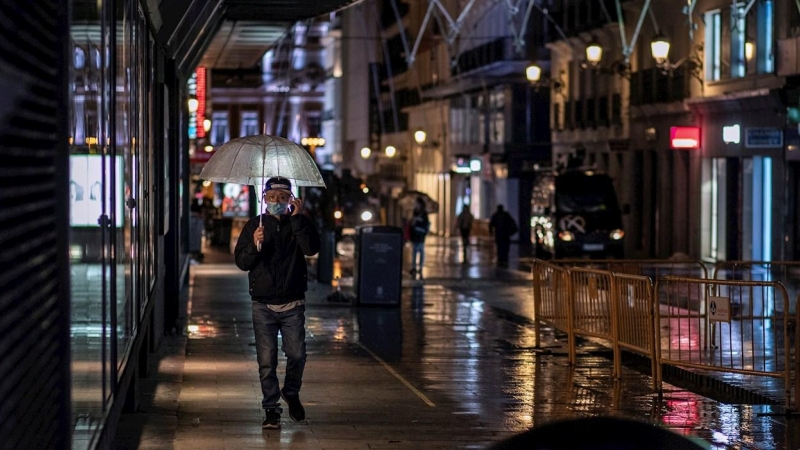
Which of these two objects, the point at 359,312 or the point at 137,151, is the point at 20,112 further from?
the point at 359,312

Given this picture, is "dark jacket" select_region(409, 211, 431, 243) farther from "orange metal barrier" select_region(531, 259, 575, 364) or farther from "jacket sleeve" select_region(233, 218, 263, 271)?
"jacket sleeve" select_region(233, 218, 263, 271)

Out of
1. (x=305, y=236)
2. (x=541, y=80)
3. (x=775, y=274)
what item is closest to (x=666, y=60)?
(x=775, y=274)

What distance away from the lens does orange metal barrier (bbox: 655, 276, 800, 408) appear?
A: 1308 cm

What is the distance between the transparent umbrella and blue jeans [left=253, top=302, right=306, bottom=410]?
118 cm

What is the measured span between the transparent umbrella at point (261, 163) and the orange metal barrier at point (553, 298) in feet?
16.5

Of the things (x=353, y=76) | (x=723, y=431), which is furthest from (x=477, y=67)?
(x=723, y=431)

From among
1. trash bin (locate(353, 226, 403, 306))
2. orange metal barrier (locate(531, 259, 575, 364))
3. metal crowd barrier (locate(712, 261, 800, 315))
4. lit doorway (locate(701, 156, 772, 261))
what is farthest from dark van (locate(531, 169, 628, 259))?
orange metal barrier (locate(531, 259, 575, 364))

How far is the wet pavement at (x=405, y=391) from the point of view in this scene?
1070 centimetres

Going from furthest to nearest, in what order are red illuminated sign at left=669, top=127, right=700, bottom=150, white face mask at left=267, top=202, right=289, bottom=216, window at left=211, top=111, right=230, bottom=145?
window at left=211, top=111, right=230, bottom=145, red illuminated sign at left=669, top=127, right=700, bottom=150, white face mask at left=267, top=202, right=289, bottom=216

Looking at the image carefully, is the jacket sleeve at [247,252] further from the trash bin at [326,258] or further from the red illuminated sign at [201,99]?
the red illuminated sign at [201,99]

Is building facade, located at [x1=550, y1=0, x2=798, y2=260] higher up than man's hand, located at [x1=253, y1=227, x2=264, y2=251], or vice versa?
building facade, located at [x1=550, y1=0, x2=798, y2=260]

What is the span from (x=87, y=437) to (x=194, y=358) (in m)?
9.44

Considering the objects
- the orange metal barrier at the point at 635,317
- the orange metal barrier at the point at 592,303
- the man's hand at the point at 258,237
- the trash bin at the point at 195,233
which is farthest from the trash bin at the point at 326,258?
the man's hand at the point at 258,237

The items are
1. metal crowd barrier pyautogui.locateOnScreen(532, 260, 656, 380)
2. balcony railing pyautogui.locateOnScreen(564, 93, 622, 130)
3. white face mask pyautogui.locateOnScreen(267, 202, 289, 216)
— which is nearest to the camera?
white face mask pyautogui.locateOnScreen(267, 202, 289, 216)
